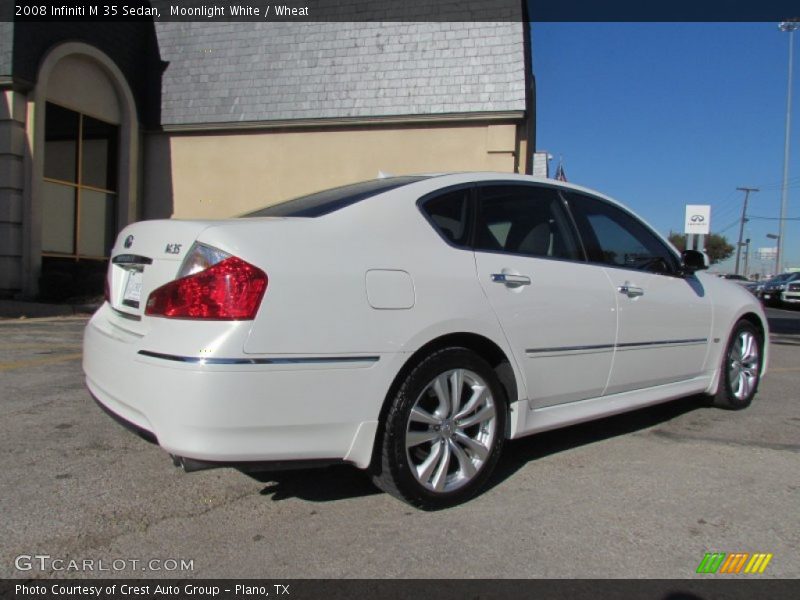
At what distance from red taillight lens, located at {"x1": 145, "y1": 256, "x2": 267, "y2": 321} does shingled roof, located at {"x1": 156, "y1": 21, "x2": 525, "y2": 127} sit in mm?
10406

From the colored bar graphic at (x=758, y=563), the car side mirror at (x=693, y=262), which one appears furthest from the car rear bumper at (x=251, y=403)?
the car side mirror at (x=693, y=262)

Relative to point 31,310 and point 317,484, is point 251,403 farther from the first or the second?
point 31,310

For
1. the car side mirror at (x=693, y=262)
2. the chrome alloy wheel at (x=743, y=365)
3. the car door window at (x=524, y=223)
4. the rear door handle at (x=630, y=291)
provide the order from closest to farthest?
the car door window at (x=524, y=223)
the rear door handle at (x=630, y=291)
the car side mirror at (x=693, y=262)
the chrome alloy wheel at (x=743, y=365)

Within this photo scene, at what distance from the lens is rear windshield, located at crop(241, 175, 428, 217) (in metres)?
3.03

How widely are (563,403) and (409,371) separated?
45.6 inches

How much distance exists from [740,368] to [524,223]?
104 inches

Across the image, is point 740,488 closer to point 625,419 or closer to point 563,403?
point 563,403

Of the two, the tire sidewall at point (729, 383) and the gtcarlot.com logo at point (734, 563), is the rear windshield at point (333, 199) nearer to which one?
the gtcarlot.com logo at point (734, 563)

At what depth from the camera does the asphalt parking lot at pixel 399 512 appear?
255 cm

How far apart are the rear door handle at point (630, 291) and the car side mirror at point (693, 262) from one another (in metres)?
0.73

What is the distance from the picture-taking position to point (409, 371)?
289 centimetres

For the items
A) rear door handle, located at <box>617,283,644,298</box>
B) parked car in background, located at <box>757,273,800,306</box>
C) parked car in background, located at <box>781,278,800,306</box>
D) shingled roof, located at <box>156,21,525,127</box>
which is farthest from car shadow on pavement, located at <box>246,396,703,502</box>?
parked car in background, located at <box>757,273,800,306</box>

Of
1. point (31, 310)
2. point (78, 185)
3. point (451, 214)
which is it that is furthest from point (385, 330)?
point (78, 185)

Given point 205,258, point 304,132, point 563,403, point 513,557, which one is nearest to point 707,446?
point 563,403
